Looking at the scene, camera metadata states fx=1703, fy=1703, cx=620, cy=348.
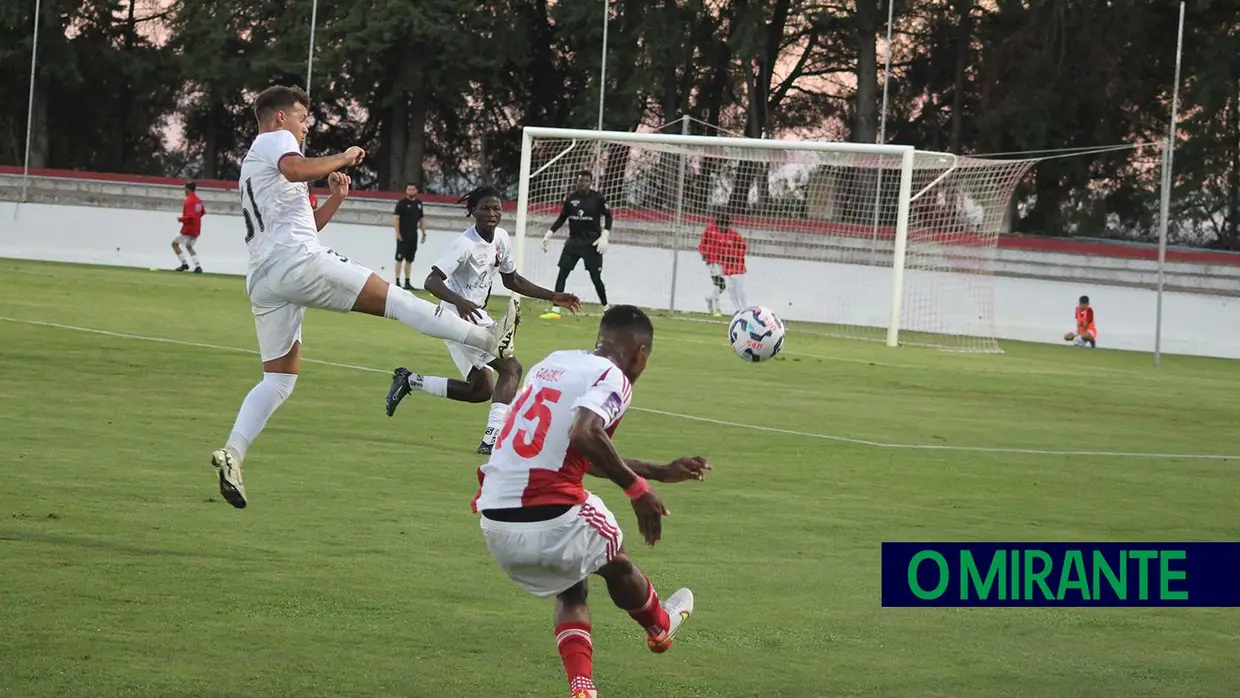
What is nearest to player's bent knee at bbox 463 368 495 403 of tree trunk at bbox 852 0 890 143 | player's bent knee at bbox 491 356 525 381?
player's bent knee at bbox 491 356 525 381

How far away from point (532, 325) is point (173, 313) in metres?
5.21

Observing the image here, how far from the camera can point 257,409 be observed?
9.38 m

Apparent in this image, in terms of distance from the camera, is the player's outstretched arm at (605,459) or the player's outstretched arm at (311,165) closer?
the player's outstretched arm at (605,459)

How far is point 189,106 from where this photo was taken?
159 feet

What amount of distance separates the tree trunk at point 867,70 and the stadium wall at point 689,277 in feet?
26.6

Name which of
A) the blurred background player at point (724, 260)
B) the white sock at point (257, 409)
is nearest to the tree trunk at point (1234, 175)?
the blurred background player at point (724, 260)

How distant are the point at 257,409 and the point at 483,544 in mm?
1628

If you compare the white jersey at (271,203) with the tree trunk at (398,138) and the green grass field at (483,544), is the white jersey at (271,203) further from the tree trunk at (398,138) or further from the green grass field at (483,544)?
the tree trunk at (398,138)

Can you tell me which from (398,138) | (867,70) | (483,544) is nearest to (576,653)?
(483,544)

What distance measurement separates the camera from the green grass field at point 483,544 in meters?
6.39

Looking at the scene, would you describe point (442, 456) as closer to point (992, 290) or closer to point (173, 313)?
point (173, 313)

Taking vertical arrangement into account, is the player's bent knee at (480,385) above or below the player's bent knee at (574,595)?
above

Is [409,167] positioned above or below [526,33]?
below

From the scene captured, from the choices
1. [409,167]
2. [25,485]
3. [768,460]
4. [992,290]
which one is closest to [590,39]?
[409,167]
